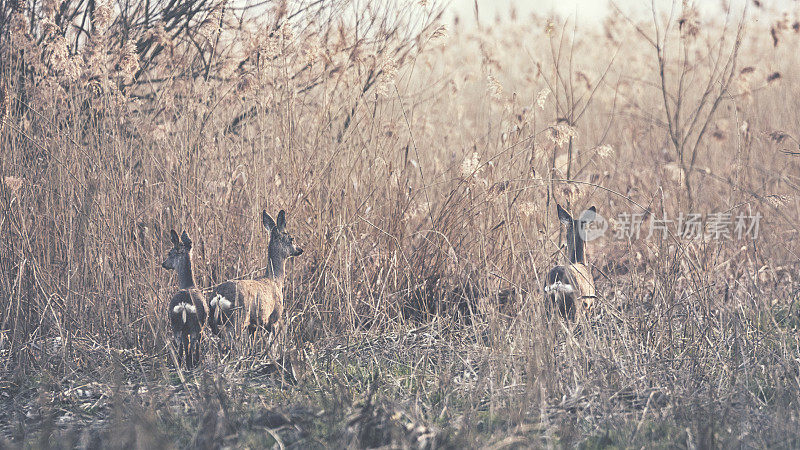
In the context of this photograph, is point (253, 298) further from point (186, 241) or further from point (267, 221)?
point (267, 221)

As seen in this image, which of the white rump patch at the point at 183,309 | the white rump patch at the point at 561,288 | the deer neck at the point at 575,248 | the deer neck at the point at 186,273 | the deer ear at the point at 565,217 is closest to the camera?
the white rump patch at the point at 183,309

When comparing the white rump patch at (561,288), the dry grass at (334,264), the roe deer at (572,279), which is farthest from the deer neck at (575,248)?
the white rump patch at (561,288)

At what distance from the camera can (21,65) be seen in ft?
17.8

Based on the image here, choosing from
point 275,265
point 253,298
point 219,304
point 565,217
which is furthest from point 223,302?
point 565,217

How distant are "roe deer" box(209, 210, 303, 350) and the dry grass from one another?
145 millimetres

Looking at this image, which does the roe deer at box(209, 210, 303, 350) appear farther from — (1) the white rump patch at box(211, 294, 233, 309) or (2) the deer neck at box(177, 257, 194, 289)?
(2) the deer neck at box(177, 257, 194, 289)

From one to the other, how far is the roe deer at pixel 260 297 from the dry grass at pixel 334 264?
15cm

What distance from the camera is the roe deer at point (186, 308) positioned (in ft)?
13.0

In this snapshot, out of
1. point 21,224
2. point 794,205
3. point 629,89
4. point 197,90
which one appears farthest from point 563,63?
point 21,224

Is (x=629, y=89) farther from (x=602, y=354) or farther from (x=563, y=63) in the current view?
(x=602, y=354)

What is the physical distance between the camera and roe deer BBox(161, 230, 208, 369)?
3957 millimetres

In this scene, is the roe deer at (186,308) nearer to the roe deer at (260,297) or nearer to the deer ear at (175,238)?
the deer ear at (175,238)

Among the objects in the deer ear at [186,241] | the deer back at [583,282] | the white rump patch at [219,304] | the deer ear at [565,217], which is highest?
the deer ear at [186,241]

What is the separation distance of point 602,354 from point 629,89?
25.8ft
